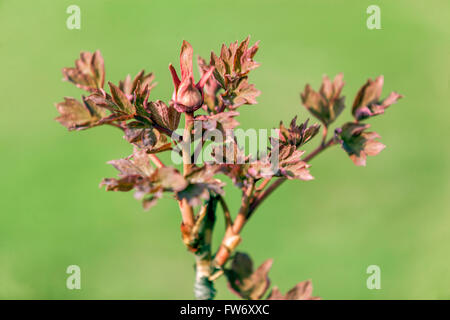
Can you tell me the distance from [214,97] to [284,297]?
0.42 meters

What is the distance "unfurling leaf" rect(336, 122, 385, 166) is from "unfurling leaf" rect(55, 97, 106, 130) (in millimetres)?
454

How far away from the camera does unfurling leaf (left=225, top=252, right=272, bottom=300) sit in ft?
2.87

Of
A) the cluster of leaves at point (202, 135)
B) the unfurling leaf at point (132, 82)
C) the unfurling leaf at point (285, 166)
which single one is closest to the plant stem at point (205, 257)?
the cluster of leaves at point (202, 135)

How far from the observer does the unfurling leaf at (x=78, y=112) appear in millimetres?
835

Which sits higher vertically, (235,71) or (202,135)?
(235,71)

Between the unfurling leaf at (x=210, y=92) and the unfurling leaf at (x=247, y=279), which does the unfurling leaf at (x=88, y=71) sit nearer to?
the unfurling leaf at (x=210, y=92)

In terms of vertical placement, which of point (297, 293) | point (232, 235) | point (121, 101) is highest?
point (121, 101)

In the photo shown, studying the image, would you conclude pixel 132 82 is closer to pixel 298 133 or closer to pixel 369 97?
pixel 298 133

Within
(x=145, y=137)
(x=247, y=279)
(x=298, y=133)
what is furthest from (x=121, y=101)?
(x=247, y=279)

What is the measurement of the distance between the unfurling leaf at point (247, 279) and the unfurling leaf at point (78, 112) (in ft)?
1.25

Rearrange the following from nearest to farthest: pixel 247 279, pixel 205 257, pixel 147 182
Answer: pixel 147 182 < pixel 205 257 < pixel 247 279

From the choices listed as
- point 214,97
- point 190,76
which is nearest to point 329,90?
point 214,97

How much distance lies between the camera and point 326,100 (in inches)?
36.0

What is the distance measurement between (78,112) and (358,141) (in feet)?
1.74
